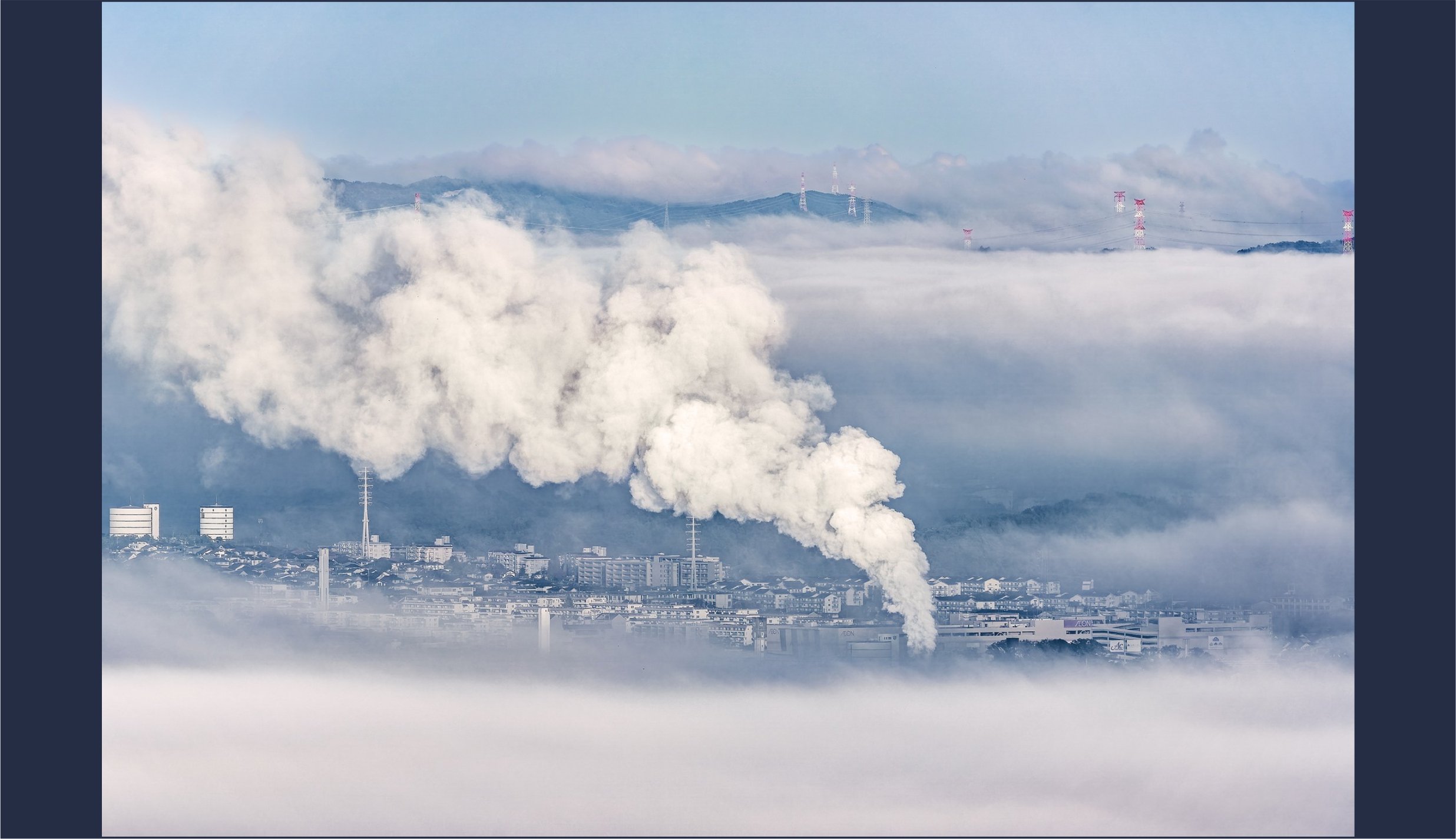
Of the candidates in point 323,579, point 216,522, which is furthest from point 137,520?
point 323,579

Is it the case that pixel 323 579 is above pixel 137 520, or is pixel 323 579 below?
below

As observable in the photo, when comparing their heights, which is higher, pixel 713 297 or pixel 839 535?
pixel 713 297

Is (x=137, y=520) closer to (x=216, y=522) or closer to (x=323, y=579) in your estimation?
(x=216, y=522)

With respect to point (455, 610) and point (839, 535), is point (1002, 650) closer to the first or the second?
point (839, 535)

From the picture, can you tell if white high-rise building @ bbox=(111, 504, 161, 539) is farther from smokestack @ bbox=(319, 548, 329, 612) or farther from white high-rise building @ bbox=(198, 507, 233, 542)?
smokestack @ bbox=(319, 548, 329, 612)

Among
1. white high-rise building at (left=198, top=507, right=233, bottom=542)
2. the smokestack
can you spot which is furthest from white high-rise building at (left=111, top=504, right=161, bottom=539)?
the smokestack

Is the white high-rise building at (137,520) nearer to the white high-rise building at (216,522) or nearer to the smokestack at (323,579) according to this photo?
the white high-rise building at (216,522)

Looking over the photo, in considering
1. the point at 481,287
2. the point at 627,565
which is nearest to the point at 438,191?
the point at 481,287
